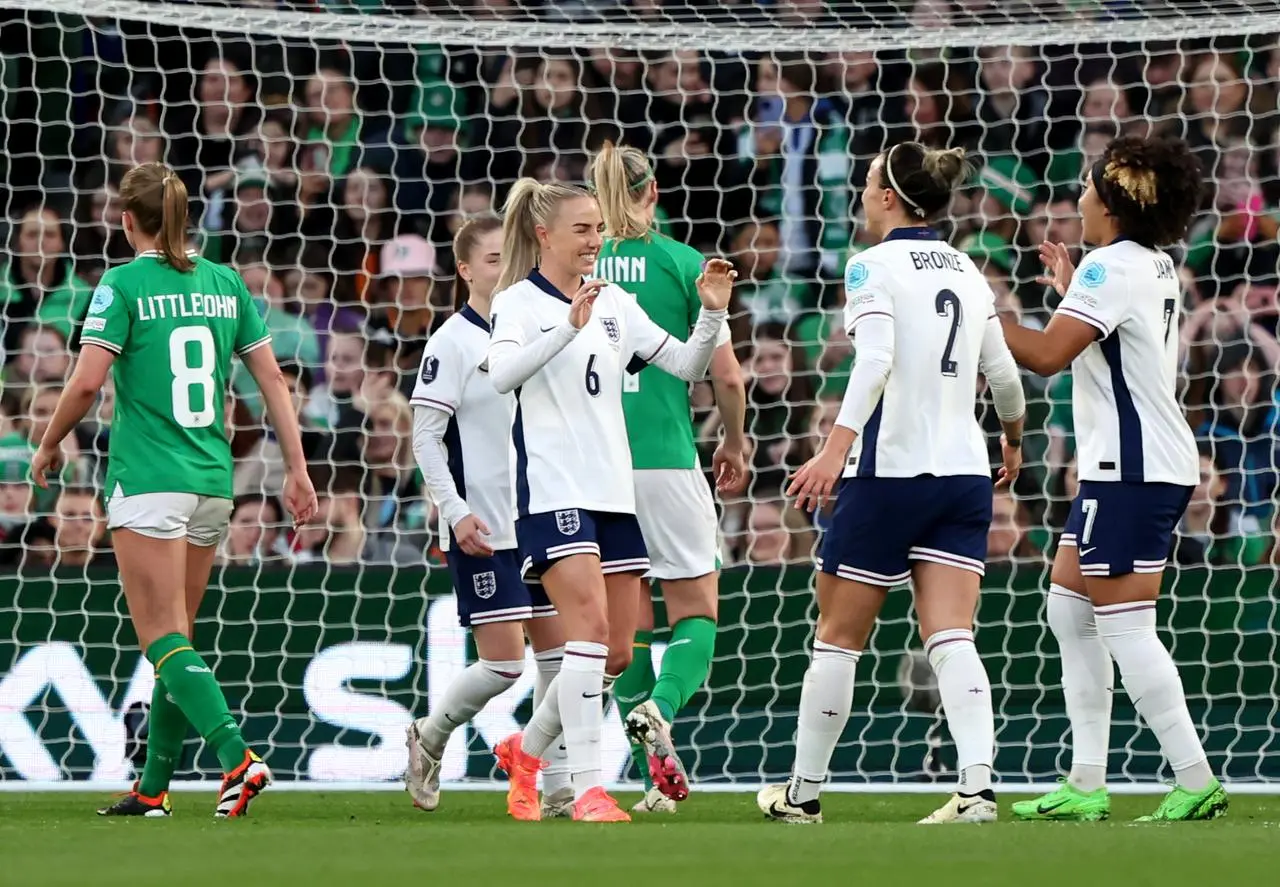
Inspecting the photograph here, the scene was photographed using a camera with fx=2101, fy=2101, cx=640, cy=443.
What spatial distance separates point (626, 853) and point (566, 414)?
154 centimetres

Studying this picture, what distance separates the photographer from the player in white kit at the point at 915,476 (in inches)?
214

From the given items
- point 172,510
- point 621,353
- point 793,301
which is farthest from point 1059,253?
point 793,301

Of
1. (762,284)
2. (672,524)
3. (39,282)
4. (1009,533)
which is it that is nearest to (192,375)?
(672,524)

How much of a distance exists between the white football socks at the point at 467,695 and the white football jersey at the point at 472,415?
0.38 meters

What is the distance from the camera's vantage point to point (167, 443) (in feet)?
20.4

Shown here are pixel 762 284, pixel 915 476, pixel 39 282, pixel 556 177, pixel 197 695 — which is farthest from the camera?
pixel 556 177

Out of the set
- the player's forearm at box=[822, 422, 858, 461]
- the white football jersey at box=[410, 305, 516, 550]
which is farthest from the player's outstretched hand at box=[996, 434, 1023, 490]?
the white football jersey at box=[410, 305, 516, 550]

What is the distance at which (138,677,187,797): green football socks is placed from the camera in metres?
6.31

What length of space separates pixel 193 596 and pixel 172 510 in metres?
0.37

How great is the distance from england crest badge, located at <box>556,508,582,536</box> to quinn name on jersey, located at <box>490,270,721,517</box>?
0.07 ft

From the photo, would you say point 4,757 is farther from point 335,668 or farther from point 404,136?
point 404,136

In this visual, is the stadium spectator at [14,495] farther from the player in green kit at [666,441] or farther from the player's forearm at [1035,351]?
the player's forearm at [1035,351]

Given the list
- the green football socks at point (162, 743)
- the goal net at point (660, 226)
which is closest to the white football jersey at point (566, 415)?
the green football socks at point (162, 743)

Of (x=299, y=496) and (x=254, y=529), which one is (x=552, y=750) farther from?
(x=254, y=529)
